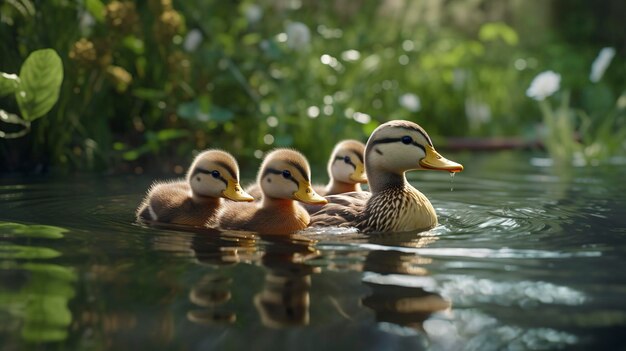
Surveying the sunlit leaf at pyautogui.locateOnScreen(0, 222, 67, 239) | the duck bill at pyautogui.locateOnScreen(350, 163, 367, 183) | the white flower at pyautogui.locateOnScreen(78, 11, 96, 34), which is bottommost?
the sunlit leaf at pyautogui.locateOnScreen(0, 222, 67, 239)

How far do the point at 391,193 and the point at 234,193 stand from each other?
98 cm

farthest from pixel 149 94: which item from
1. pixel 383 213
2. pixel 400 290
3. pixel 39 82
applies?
pixel 400 290

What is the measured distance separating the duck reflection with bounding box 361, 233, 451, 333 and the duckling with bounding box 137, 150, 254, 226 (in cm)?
136

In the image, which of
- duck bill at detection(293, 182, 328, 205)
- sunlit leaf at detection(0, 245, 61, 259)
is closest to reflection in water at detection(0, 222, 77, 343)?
sunlit leaf at detection(0, 245, 61, 259)

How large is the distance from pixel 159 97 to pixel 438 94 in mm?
6146

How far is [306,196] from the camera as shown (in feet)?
18.1

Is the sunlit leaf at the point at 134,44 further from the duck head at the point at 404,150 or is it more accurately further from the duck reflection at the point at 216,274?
the duck reflection at the point at 216,274

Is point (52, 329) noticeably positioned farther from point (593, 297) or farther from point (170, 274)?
point (593, 297)

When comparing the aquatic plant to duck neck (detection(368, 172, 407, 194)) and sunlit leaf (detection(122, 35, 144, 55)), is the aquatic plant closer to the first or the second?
sunlit leaf (detection(122, 35, 144, 55))

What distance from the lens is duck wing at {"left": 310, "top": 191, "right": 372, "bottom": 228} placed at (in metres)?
5.63

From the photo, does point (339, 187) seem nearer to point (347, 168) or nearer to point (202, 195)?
point (347, 168)

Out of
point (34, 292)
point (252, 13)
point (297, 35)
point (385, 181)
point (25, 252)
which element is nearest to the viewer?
point (34, 292)

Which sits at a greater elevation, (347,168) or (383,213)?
(347,168)

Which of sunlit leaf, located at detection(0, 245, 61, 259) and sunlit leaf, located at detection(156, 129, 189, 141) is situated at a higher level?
sunlit leaf, located at detection(156, 129, 189, 141)
